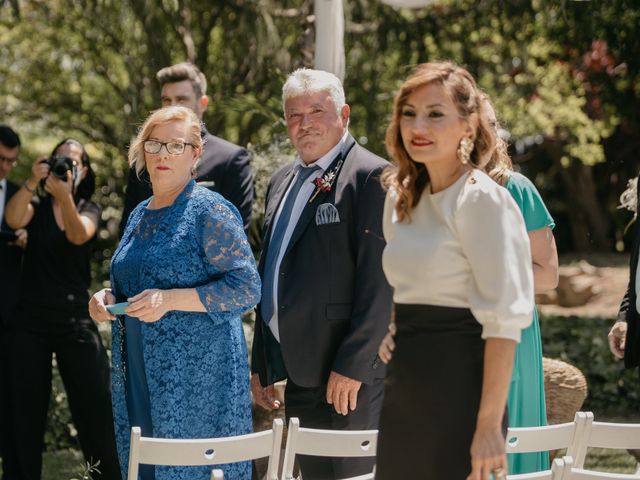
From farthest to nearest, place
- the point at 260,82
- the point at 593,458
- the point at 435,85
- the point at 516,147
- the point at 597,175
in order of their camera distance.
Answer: the point at 597,175
the point at 516,147
the point at 260,82
the point at 593,458
the point at 435,85

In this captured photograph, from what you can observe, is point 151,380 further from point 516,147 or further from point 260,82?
point 516,147

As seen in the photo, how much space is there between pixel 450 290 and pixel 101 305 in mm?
1540

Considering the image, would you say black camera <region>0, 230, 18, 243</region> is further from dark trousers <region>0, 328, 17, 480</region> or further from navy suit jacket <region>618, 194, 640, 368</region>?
navy suit jacket <region>618, 194, 640, 368</region>

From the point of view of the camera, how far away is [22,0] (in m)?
11.1

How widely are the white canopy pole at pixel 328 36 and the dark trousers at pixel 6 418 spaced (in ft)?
7.48

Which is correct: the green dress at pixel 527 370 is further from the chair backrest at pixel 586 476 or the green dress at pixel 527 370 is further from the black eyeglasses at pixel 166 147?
the black eyeglasses at pixel 166 147

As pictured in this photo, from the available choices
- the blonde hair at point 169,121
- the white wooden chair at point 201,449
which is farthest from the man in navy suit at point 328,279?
the white wooden chair at point 201,449

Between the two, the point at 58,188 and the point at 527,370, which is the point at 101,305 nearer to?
the point at 527,370

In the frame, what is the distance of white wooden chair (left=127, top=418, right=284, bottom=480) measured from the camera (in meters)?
3.05

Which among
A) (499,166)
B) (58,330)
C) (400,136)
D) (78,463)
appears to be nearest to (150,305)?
(400,136)

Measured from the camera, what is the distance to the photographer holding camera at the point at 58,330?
208 inches

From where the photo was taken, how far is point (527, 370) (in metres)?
3.65

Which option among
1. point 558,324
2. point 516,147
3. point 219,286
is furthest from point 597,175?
point 219,286

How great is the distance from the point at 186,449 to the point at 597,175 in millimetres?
17264
